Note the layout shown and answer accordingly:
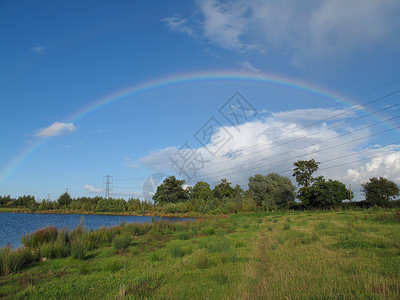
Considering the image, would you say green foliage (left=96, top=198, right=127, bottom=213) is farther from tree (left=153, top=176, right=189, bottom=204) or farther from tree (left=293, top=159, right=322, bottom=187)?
tree (left=293, top=159, right=322, bottom=187)

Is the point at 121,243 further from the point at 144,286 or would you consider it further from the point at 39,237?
the point at 144,286

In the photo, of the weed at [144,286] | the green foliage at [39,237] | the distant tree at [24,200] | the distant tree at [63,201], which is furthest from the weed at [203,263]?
the distant tree at [24,200]

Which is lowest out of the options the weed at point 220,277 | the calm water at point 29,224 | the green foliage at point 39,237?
the calm water at point 29,224

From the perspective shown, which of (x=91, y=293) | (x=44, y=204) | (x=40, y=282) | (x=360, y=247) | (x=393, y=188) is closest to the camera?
(x=91, y=293)

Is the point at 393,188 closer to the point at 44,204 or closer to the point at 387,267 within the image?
the point at 387,267

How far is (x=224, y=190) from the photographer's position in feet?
269

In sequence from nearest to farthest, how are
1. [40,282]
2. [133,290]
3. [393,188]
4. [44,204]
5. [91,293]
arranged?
[133,290], [91,293], [40,282], [393,188], [44,204]

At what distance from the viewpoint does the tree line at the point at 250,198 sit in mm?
39622

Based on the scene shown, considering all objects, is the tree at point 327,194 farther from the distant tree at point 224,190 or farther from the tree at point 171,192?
the tree at point 171,192

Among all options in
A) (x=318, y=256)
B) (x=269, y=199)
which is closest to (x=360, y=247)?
(x=318, y=256)

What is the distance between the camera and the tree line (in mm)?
39622

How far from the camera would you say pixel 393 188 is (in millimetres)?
38719

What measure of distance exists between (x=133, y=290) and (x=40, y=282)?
3348mm

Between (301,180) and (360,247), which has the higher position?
(301,180)
